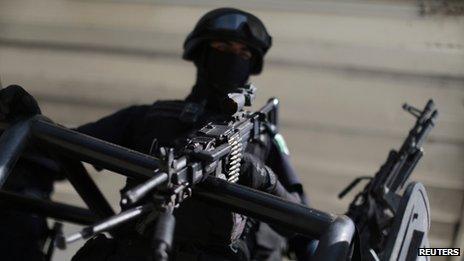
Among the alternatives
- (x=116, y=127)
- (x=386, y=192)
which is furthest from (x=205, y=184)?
(x=386, y=192)

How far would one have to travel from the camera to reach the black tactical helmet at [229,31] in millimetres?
2156

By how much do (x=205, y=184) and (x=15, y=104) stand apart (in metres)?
0.49

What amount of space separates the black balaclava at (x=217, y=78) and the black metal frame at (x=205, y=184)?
0.75 m

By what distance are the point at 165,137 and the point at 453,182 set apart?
1532mm

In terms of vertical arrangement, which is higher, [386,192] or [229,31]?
[229,31]

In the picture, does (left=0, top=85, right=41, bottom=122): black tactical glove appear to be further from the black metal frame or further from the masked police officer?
the masked police officer

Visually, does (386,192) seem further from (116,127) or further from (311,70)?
(116,127)

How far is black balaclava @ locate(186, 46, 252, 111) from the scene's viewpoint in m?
2.16

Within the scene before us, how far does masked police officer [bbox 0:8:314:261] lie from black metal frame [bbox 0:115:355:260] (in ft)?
1.01

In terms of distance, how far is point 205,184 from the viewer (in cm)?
130

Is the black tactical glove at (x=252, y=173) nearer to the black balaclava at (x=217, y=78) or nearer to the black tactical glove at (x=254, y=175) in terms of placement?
the black tactical glove at (x=254, y=175)

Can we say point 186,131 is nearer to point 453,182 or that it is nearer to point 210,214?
point 210,214

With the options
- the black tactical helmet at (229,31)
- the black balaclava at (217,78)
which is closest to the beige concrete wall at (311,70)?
the black tactical helmet at (229,31)

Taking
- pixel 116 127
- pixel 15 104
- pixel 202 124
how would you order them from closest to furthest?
1. pixel 15 104
2. pixel 202 124
3. pixel 116 127
